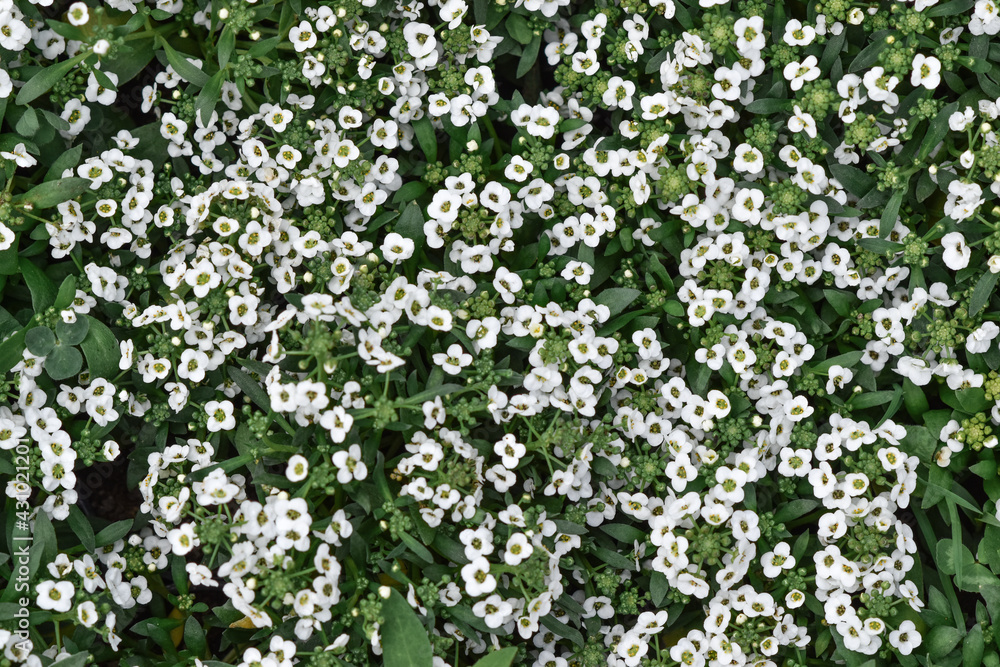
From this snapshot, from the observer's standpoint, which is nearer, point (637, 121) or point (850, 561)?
point (850, 561)

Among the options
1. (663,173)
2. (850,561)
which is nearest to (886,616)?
(850,561)

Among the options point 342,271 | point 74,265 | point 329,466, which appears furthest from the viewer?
point 74,265

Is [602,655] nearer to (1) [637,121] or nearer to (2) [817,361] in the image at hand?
(2) [817,361]

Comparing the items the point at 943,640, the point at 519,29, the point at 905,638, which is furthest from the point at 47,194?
the point at 943,640

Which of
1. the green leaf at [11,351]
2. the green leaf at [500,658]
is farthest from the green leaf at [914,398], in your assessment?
the green leaf at [11,351]

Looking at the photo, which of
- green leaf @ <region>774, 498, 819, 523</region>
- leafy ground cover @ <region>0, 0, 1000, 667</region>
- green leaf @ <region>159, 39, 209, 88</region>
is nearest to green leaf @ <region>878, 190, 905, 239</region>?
leafy ground cover @ <region>0, 0, 1000, 667</region>

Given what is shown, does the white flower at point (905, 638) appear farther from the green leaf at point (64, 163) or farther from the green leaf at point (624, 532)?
the green leaf at point (64, 163)

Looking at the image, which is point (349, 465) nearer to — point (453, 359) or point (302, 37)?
point (453, 359)

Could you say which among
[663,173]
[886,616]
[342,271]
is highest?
[663,173]
